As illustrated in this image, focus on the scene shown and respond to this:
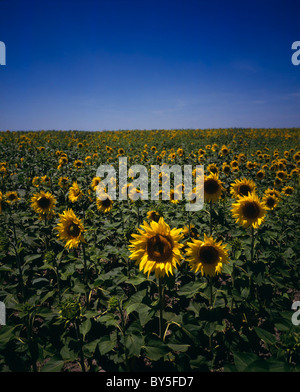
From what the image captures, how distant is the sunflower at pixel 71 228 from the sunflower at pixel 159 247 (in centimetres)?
118

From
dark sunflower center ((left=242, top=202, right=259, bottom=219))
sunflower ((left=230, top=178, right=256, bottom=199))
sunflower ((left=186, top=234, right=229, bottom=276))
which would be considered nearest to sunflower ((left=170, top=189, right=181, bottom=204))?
sunflower ((left=230, top=178, right=256, bottom=199))

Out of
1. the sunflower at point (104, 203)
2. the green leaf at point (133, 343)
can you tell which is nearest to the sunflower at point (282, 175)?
the sunflower at point (104, 203)

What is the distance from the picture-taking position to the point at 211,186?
11.8 ft

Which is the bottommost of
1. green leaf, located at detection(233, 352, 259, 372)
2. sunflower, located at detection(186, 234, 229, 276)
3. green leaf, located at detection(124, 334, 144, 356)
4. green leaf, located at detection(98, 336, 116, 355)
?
green leaf, located at detection(98, 336, 116, 355)

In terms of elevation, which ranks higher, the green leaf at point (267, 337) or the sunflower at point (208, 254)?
the sunflower at point (208, 254)

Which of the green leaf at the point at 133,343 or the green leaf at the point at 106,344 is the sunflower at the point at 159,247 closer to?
the green leaf at the point at 133,343

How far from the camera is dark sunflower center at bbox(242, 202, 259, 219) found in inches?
Answer: 116

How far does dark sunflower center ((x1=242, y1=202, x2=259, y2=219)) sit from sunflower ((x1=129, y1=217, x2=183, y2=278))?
1.45 m

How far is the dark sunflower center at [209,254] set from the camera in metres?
2.44

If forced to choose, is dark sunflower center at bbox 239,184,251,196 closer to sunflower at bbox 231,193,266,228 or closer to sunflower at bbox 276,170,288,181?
sunflower at bbox 231,193,266,228

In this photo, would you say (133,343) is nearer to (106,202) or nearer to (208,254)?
(208,254)
